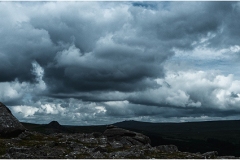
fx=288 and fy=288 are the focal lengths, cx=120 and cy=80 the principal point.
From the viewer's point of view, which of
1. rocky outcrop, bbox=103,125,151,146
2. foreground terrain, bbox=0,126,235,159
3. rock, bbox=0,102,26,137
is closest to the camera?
foreground terrain, bbox=0,126,235,159

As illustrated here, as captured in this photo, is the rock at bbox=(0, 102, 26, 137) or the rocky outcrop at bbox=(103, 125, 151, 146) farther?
the rocky outcrop at bbox=(103, 125, 151, 146)

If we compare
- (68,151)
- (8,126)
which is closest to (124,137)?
(68,151)

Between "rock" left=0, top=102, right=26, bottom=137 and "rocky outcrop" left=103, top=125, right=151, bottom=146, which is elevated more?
"rock" left=0, top=102, right=26, bottom=137

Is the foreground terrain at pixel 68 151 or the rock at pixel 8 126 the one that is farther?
the rock at pixel 8 126

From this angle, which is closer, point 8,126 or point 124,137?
point 8,126

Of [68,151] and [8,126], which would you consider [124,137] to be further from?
[8,126]

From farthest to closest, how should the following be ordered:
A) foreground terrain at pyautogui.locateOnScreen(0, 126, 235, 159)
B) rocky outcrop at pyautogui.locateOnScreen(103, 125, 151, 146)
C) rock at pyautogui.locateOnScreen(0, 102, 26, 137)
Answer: rocky outcrop at pyautogui.locateOnScreen(103, 125, 151, 146) → rock at pyautogui.locateOnScreen(0, 102, 26, 137) → foreground terrain at pyautogui.locateOnScreen(0, 126, 235, 159)

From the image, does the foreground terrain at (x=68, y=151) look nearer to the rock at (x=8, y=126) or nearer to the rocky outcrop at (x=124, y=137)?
the rock at (x=8, y=126)

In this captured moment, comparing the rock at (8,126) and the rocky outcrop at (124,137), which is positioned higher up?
the rock at (8,126)

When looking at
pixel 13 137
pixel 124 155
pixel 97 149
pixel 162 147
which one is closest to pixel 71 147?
pixel 97 149

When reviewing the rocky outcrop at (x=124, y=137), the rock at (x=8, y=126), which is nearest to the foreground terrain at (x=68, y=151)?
the rock at (x=8, y=126)

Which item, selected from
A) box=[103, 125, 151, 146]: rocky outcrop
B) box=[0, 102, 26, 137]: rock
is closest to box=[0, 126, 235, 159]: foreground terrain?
box=[0, 102, 26, 137]: rock

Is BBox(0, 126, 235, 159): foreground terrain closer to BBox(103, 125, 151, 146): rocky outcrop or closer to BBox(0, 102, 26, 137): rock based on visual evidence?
BBox(0, 102, 26, 137): rock

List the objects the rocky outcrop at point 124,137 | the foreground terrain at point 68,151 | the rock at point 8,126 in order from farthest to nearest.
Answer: the rocky outcrop at point 124,137
the rock at point 8,126
the foreground terrain at point 68,151
